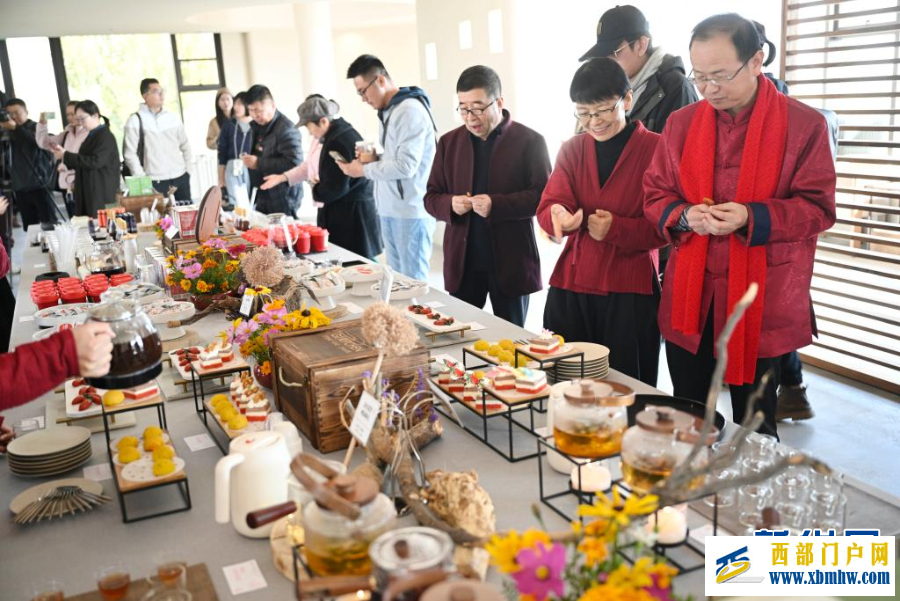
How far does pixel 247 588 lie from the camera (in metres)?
1.30

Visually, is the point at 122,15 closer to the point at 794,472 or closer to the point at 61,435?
the point at 61,435

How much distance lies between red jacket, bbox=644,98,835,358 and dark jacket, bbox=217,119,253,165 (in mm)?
6125

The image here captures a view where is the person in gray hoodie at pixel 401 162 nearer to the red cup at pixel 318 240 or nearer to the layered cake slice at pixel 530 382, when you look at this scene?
the red cup at pixel 318 240

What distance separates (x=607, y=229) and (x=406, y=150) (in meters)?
1.97

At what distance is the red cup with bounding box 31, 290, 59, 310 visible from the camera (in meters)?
3.14

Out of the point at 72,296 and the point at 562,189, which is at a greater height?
the point at 562,189

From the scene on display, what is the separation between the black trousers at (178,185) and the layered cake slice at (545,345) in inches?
282

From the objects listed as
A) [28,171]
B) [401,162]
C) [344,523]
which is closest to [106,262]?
[401,162]

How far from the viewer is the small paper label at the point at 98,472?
174 centimetres

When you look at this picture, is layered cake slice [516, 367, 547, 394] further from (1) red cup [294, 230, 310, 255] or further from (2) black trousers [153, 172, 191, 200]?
(2) black trousers [153, 172, 191, 200]

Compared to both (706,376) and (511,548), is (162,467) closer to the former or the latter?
(511,548)

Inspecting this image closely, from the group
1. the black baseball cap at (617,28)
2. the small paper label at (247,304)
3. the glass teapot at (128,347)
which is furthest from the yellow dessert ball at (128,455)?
the black baseball cap at (617,28)

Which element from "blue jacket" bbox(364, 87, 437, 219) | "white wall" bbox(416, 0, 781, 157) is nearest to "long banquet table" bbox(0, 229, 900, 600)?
"blue jacket" bbox(364, 87, 437, 219)

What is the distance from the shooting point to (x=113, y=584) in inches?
48.7
